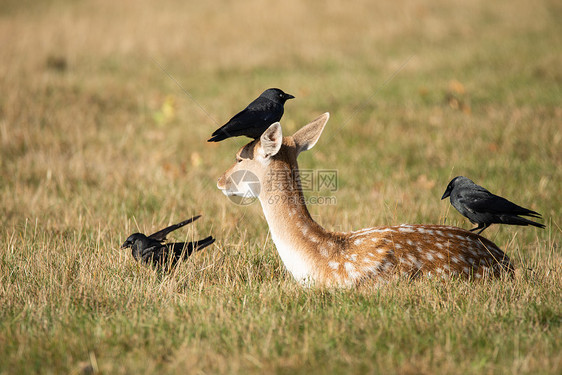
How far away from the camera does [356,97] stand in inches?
449

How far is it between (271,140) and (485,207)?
1773 mm

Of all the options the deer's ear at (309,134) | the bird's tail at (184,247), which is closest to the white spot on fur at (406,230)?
the deer's ear at (309,134)

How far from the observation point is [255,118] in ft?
15.5

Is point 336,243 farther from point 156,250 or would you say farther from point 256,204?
point 256,204

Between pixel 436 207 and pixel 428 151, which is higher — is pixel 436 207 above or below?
below

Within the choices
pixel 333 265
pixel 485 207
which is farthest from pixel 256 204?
pixel 485 207

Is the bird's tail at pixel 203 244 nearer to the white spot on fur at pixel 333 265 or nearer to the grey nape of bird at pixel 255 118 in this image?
the grey nape of bird at pixel 255 118

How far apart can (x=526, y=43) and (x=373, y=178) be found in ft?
32.6

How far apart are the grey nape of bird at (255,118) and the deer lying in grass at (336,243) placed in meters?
0.15

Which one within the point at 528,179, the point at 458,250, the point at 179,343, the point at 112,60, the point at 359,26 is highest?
the point at 359,26

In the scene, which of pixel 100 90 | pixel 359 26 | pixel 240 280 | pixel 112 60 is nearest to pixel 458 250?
pixel 240 280

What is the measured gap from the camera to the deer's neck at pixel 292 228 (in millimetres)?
4367

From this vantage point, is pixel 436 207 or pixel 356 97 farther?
pixel 356 97

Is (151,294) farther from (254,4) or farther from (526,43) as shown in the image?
(254,4)
